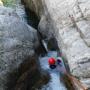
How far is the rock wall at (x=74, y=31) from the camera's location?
6254 mm

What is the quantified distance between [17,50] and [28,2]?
6363 millimetres

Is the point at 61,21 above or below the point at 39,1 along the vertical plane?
below

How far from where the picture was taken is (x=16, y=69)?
7.37 m

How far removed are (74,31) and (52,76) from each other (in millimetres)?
1583

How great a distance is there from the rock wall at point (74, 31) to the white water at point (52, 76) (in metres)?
0.88

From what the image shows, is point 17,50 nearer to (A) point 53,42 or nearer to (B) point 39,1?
(A) point 53,42

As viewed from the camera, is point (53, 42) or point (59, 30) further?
point (53, 42)

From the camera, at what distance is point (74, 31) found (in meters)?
7.29

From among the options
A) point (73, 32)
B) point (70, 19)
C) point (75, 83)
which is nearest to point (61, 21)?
point (70, 19)

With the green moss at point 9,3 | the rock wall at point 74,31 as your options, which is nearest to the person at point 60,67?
the rock wall at point 74,31

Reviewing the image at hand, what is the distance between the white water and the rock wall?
2.89 ft

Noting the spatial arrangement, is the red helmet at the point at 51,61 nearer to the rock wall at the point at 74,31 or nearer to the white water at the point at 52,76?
the white water at the point at 52,76

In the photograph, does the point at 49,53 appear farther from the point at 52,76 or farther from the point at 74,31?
the point at 74,31

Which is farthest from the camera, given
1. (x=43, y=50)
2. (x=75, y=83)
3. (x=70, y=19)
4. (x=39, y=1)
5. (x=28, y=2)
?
(x=28, y=2)
